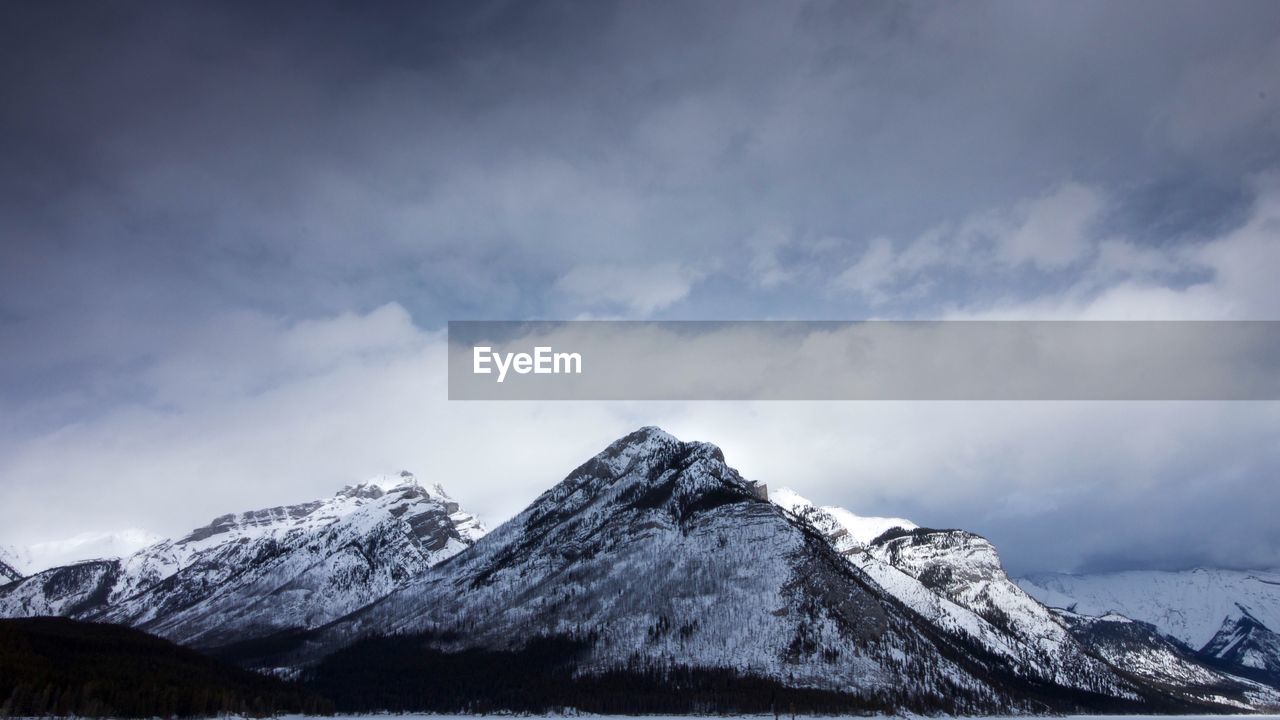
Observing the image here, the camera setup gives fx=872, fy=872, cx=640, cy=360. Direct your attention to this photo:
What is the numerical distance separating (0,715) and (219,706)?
145 feet

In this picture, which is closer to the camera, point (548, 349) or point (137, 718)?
point (548, 349)

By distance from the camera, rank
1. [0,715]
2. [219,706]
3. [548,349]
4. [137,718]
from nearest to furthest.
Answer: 1. [548,349]
2. [0,715]
3. [137,718]
4. [219,706]

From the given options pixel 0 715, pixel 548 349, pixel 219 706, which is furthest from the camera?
pixel 219 706

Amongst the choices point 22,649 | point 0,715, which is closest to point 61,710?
point 0,715

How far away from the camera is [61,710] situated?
17262cm

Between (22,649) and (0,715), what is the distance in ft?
98.1

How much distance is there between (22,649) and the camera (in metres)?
190

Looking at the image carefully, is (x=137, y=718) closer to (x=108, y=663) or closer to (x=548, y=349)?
(x=108, y=663)

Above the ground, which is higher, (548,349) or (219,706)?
(548,349)

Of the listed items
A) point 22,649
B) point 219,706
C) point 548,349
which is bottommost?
point 219,706

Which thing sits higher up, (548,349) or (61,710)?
(548,349)

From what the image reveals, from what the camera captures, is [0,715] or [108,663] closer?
[0,715]

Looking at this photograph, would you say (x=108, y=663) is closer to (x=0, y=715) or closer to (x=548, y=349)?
(x=0, y=715)

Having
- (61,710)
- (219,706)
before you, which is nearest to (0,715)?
(61,710)
